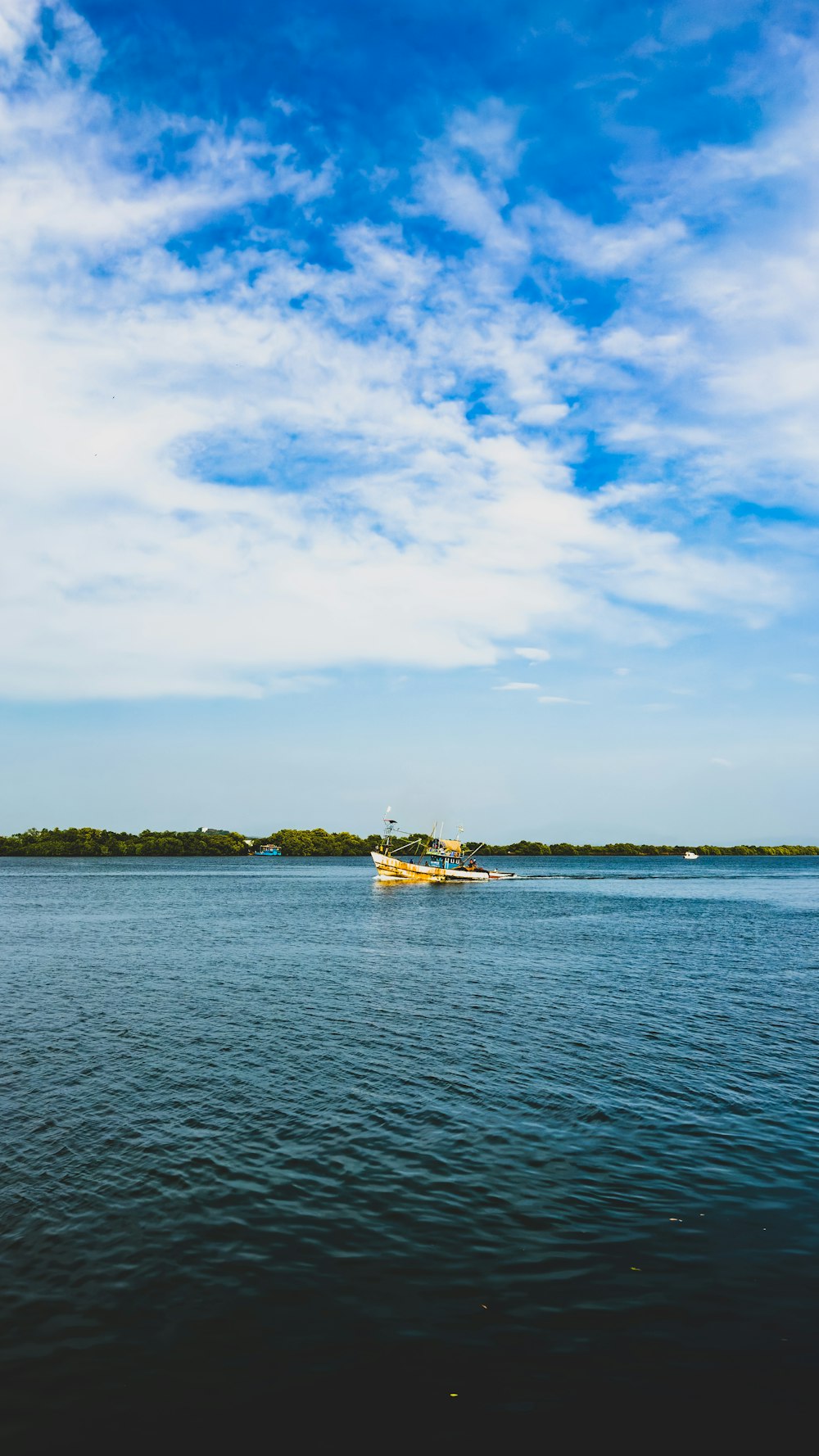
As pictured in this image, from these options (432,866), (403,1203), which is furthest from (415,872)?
(403,1203)

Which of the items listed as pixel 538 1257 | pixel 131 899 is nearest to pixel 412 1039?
pixel 538 1257

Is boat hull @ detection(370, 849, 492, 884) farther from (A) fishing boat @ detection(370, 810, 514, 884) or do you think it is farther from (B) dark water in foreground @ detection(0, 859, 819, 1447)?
(B) dark water in foreground @ detection(0, 859, 819, 1447)

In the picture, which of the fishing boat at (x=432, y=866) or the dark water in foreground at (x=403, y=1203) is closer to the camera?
the dark water in foreground at (x=403, y=1203)

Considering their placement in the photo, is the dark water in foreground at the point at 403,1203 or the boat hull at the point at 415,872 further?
the boat hull at the point at 415,872

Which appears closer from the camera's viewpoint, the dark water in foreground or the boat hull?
the dark water in foreground

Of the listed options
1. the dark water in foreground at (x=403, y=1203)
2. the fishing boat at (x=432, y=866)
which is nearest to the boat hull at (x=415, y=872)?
the fishing boat at (x=432, y=866)

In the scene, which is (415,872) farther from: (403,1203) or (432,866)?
(403,1203)

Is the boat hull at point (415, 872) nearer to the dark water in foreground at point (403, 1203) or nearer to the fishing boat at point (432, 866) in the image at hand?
the fishing boat at point (432, 866)

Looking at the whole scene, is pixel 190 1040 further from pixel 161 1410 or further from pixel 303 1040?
pixel 161 1410

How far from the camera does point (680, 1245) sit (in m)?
16.9

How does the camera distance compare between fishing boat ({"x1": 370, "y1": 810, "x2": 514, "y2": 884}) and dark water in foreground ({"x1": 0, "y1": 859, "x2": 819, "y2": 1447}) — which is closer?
dark water in foreground ({"x1": 0, "y1": 859, "x2": 819, "y2": 1447})

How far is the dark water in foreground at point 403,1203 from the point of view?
12852mm

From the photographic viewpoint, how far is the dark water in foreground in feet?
42.2

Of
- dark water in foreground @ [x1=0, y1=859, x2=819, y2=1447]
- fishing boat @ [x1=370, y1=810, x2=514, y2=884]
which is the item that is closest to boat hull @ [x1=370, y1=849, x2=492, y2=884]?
fishing boat @ [x1=370, y1=810, x2=514, y2=884]
